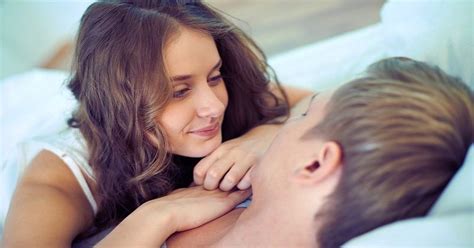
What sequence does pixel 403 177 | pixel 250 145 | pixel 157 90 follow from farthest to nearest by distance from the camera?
1. pixel 250 145
2. pixel 157 90
3. pixel 403 177

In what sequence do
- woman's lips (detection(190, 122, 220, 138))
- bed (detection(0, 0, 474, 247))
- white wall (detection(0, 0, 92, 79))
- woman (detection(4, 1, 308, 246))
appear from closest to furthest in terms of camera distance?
1. bed (detection(0, 0, 474, 247))
2. woman (detection(4, 1, 308, 246))
3. woman's lips (detection(190, 122, 220, 138))
4. white wall (detection(0, 0, 92, 79))

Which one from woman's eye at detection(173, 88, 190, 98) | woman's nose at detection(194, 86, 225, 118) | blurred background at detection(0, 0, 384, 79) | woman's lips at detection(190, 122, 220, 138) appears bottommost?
blurred background at detection(0, 0, 384, 79)

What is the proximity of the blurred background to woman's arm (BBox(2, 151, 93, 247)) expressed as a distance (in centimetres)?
140

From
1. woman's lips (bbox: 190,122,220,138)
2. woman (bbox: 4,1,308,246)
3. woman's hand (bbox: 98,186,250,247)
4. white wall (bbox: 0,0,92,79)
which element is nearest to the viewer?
woman's hand (bbox: 98,186,250,247)

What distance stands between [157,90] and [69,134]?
358mm

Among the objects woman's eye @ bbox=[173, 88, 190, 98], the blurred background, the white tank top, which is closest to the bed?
the white tank top

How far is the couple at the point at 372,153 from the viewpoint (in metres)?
0.68

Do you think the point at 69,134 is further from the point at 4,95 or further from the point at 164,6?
the point at 4,95

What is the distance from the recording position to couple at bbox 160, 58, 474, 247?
0.68m

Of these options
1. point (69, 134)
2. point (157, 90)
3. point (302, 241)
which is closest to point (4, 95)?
point (69, 134)

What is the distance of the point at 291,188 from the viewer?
29.8 inches

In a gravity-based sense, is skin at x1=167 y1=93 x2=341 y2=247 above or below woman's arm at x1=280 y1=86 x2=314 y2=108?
above

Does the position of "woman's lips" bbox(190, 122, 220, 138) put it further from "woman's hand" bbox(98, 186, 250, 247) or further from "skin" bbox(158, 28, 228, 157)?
"woman's hand" bbox(98, 186, 250, 247)

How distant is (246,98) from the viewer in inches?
51.4
